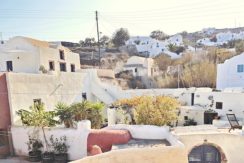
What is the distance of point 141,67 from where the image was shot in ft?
149

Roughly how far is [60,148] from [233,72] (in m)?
19.8

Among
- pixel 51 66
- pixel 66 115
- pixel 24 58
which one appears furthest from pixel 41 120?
pixel 51 66

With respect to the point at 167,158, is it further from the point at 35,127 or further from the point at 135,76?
the point at 135,76

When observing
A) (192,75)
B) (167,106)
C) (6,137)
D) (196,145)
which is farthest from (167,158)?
(192,75)

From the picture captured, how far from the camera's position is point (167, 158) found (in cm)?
1136

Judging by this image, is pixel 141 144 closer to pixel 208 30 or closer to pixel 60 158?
pixel 60 158

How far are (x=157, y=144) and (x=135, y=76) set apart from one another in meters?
32.9

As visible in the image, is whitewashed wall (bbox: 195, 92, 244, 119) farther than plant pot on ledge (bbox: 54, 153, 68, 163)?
Yes

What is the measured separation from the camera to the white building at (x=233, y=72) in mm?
24783

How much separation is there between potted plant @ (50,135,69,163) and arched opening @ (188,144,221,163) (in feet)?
21.9

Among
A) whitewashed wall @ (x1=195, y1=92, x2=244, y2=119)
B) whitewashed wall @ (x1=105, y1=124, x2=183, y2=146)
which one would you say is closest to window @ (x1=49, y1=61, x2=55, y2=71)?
whitewashed wall @ (x1=105, y1=124, x2=183, y2=146)

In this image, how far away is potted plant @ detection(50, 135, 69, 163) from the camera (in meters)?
13.2

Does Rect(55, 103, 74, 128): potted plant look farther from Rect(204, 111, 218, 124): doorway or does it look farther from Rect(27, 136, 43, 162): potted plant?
Rect(204, 111, 218, 124): doorway

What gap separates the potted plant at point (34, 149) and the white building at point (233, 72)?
20.4 metres
